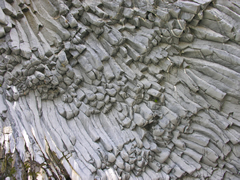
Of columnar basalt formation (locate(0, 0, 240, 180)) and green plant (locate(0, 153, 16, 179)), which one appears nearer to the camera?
green plant (locate(0, 153, 16, 179))

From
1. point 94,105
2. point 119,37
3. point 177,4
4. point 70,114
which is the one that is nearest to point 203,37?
point 177,4

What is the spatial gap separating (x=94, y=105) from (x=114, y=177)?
3190 millimetres

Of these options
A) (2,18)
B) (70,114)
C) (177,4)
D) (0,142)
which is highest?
(177,4)

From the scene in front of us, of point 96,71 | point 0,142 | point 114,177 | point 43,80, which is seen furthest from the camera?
point 96,71

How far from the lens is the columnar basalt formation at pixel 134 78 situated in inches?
316

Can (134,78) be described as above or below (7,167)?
above

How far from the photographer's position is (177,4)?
28.7ft

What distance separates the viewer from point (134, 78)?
8805 millimetres

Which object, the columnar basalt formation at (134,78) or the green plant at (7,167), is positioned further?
the columnar basalt formation at (134,78)

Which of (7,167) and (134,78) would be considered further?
(134,78)

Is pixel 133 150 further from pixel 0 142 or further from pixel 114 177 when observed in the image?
pixel 0 142

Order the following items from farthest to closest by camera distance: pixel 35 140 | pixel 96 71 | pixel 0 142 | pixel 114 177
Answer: pixel 96 71
pixel 114 177
pixel 35 140
pixel 0 142

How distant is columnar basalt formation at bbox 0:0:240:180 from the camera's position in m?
8.02

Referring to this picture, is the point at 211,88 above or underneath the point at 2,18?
underneath
